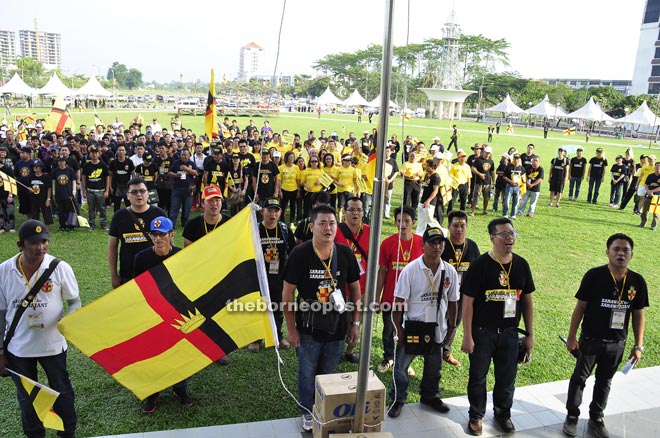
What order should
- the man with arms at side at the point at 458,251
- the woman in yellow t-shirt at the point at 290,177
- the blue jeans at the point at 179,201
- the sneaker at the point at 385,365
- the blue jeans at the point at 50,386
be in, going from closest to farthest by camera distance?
the blue jeans at the point at 50,386 < the man with arms at side at the point at 458,251 < the sneaker at the point at 385,365 < the blue jeans at the point at 179,201 < the woman in yellow t-shirt at the point at 290,177

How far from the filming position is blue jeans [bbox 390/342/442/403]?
4543mm

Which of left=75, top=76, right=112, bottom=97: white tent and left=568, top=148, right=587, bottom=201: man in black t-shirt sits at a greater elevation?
left=75, top=76, right=112, bottom=97: white tent

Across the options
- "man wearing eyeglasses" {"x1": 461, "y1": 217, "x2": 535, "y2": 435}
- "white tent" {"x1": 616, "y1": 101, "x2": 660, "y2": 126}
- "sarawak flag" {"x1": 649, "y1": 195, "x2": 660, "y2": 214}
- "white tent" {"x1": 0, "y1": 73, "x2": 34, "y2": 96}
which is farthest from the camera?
"white tent" {"x1": 0, "y1": 73, "x2": 34, "y2": 96}

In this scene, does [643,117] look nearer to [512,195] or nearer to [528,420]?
[512,195]

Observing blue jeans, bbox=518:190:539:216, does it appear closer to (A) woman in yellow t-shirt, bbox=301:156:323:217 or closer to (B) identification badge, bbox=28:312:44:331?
(A) woman in yellow t-shirt, bbox=301:156:323:217

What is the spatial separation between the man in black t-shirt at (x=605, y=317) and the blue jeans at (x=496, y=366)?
0.57 metres

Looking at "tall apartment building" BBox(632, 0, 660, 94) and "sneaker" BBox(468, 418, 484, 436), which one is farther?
"tall apartment building" BBox(632, 0, 660, 94)

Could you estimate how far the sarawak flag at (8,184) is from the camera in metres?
9.52

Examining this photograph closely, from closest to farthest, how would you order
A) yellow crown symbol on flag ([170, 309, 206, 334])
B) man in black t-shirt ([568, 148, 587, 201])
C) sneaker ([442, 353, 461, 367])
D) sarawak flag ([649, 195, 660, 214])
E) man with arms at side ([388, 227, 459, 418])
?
yellow crown symbol on flag ([170, 309, 206, 334]), man with arms at side ([388, 227, 459, 418]), sneaker ([442, 353, 461, 367]), sarawak flag ([649, 195, 660, 214]), man in black t-shirt ([568, 148, 587, 201])

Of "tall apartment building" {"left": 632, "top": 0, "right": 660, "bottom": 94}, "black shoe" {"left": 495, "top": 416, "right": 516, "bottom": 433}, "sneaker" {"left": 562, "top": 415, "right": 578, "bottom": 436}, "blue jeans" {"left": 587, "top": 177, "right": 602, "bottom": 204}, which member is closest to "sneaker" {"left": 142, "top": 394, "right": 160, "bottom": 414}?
"black shoe" {"left": 495, "top": 416, "right": 516, "bottom": 433}

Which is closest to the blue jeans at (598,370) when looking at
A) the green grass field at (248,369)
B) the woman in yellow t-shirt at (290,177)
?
the green grass field at (248,369)

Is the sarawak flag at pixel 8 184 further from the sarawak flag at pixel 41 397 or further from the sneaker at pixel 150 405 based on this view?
the sarawak flag at pixel 41 397

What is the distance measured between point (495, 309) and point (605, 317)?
3.17 feet

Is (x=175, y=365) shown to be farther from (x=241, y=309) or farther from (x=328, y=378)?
(x=328, y=378)
